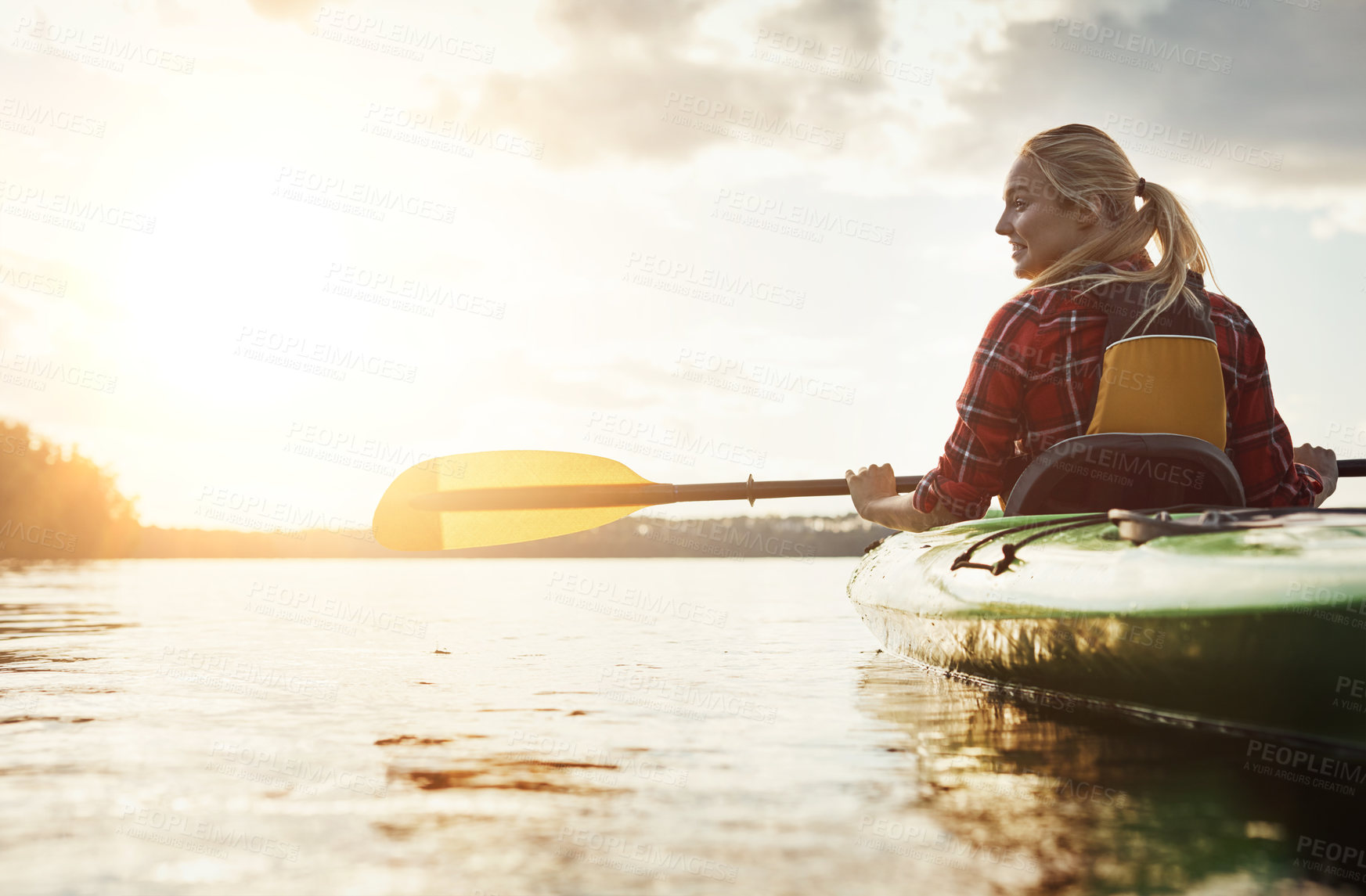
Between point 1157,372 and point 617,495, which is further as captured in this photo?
point 617,495

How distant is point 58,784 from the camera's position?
105 inches

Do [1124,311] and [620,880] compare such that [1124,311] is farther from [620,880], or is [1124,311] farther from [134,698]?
[134,698]

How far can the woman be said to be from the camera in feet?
11.7

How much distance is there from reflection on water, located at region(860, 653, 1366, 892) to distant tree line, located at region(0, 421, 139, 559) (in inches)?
2000

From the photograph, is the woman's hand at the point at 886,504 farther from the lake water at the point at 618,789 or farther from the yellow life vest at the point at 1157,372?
the yellow life vest at the point at 1157,372

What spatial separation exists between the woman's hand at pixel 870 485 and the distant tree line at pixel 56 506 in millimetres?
48975

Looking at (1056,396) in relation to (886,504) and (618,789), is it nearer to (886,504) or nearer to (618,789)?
(886,504)

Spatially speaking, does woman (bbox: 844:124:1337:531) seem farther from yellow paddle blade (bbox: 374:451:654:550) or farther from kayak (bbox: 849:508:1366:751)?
yellow paddle blade (bbox: 374:451:654:550)

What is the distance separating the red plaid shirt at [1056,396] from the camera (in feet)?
11.7

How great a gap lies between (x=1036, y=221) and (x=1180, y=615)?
1736 millimetres

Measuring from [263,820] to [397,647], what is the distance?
14.6 ft

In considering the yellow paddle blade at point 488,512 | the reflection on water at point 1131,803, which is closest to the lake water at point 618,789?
the reflection on water at point 1131,803

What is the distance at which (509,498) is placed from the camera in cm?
649

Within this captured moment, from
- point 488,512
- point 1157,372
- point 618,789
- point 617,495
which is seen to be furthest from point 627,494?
point 618,789
